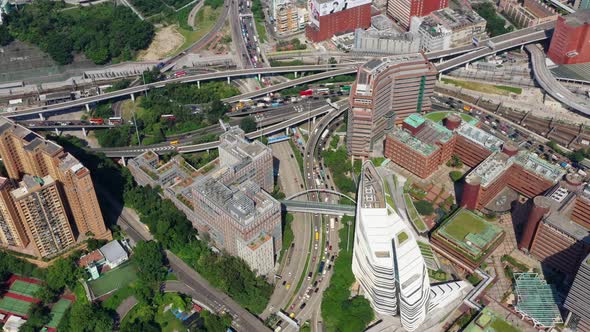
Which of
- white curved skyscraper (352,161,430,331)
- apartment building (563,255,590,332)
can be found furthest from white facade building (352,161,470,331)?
apartment building (563,255,590,332)

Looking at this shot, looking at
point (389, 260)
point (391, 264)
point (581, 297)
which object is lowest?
point (581, 297)

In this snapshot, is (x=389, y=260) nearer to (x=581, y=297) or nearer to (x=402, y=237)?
(x=402, y=237)

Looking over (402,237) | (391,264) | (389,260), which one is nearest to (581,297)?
(402,237)

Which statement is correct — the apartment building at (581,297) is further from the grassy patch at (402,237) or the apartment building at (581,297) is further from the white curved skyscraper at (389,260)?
the grassy patch at (402,237)

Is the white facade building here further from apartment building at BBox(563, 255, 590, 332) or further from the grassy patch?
apartment building at BBox(563, 255, 590, 332)

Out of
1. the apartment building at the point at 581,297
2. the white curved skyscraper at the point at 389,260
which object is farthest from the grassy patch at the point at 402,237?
the apartment building at the point at 581,297

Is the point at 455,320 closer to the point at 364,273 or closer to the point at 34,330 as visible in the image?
the point at 364,273

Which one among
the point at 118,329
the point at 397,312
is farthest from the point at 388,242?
the point at 118,329

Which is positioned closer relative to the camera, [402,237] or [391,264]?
[391,264]
